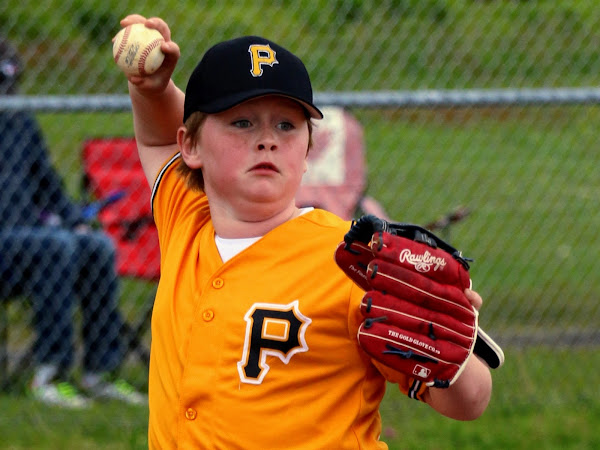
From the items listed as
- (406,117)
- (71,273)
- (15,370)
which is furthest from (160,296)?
(406,117)

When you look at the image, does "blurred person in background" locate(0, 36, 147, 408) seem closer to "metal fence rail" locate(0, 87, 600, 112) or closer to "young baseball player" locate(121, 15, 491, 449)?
"metal fence rail" locate(0, 87, 600, 112)

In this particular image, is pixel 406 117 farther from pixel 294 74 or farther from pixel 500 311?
pixel 294 74

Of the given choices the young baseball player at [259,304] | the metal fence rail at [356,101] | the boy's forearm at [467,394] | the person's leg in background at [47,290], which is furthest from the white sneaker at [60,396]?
the boy's forearm at [467,394]

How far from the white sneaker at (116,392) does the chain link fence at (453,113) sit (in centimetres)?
28

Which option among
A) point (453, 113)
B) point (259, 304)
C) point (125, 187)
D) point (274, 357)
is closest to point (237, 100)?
point (259, 304)

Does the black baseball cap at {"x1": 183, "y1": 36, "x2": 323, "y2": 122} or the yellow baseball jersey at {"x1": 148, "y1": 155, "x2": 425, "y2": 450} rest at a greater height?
the black baseball cap at {"x1": 183, "y1": 36, "x2": 323, "y2": 122}

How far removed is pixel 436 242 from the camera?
1.77 metres

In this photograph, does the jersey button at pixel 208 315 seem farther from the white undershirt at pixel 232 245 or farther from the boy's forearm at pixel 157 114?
the boy's forearm at pixel 157 114

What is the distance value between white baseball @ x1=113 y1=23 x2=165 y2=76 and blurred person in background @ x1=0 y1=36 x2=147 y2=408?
265 cm

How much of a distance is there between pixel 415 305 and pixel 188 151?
75cm

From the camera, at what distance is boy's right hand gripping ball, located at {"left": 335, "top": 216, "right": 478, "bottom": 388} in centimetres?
175

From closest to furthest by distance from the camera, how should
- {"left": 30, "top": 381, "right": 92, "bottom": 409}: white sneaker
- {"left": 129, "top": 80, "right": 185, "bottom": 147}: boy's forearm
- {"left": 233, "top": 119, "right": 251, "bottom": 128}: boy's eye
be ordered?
1. {"left": 233, "top": 119, "right": 251, "bottom": 128}: boy's eye
2. {"left": 129, "top": 80, "right": 185, "bottom": 147}: boy's forearm
3. {"left": 30, "top": 381, "right": 92, "bottom": 409}: white sneaker

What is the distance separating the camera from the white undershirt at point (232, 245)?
2129 millimetres

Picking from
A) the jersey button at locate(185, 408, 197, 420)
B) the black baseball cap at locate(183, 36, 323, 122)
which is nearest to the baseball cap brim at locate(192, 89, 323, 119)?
the black baseball cap at locate(183, 36, 323, 122)
